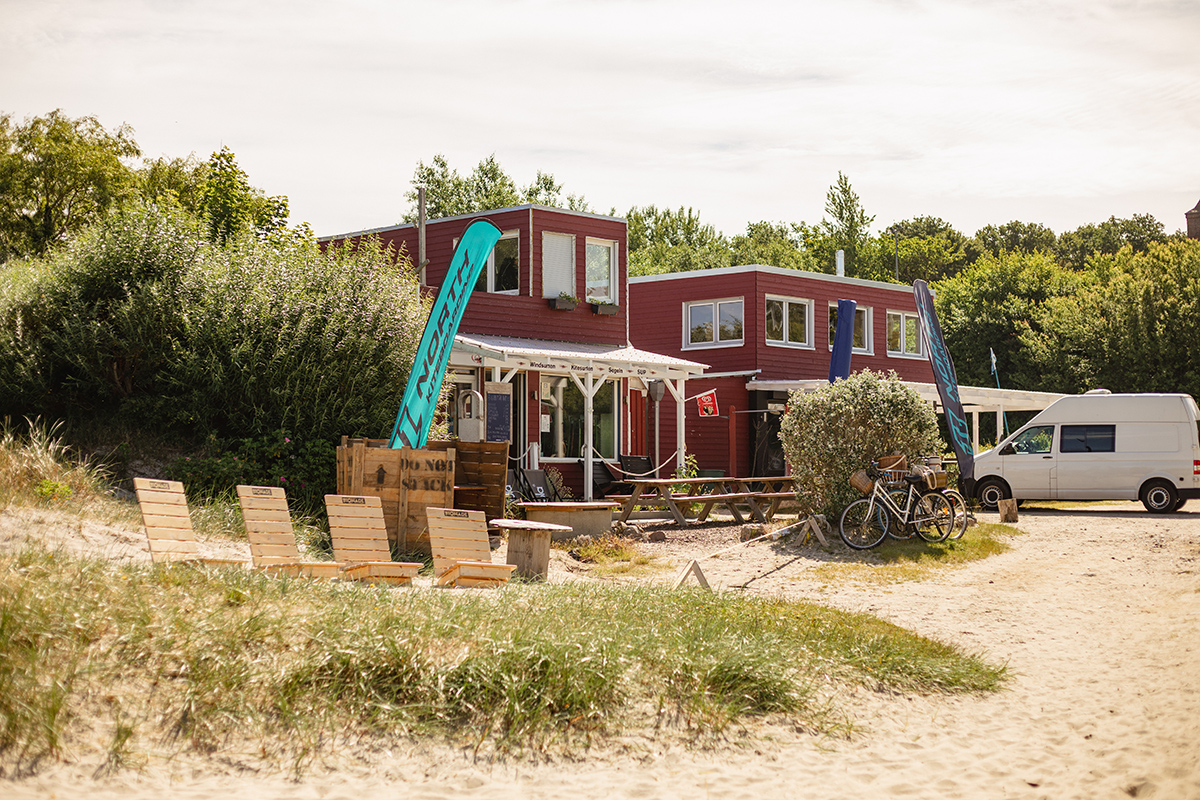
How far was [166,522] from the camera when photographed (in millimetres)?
7914

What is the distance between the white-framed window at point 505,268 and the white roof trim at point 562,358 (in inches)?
46.7

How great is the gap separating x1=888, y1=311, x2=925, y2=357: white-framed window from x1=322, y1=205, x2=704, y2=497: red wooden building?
985 centimetres

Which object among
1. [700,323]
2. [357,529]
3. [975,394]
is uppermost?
[700,323]

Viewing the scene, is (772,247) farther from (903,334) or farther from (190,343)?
(190,343)

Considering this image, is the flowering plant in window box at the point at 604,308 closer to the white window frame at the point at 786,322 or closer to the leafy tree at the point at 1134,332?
the white window frame at the point at 786,322

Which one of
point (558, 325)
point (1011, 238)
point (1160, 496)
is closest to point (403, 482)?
point (558, 325)

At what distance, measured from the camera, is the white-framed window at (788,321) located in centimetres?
2609

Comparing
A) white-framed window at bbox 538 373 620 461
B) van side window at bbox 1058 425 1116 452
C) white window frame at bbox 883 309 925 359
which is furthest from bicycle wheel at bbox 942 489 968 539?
white window frame at bbox 883 309 925 359

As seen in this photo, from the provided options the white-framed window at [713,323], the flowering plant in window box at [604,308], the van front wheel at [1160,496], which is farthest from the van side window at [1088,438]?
the flowering plant in window box at [604,308]

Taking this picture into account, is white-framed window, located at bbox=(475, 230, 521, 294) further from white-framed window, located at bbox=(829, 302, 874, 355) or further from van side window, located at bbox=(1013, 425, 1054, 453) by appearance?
white-framed window, located at bbox=(829, 302, 874, 355)

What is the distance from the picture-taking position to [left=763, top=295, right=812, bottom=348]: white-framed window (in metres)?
26.1

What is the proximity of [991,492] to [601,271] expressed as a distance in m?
8.71

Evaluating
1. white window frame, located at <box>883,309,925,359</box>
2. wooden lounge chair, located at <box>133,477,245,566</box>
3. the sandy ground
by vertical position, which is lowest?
the sandy ground

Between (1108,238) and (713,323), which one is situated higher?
(1108,238)
